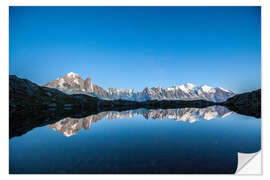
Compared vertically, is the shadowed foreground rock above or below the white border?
below

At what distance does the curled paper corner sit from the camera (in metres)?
10.5

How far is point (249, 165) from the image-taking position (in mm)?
11328

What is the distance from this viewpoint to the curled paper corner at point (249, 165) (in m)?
10.5

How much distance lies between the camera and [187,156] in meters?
13.7

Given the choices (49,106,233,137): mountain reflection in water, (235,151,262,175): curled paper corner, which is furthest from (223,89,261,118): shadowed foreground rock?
(235,151,262,175): curled paper corner

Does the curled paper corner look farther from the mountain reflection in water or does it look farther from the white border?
the mountain reflection in water
